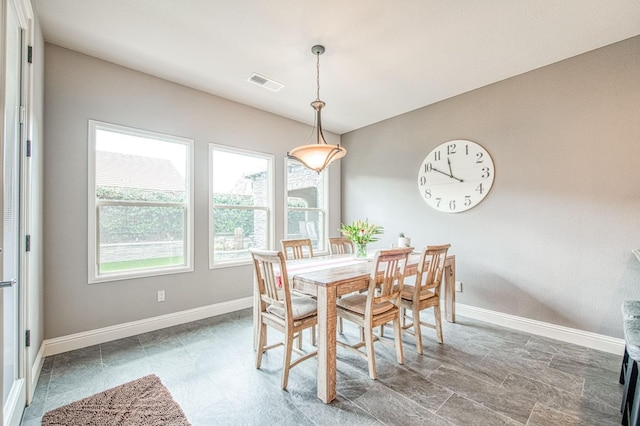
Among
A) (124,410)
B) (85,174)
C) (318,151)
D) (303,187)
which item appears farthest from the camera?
(303,187)

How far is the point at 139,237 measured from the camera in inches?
123

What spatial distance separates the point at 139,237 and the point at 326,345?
243 cm

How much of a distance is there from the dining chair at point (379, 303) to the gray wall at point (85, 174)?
204 cm

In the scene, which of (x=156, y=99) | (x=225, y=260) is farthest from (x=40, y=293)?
(x=156, y=99)

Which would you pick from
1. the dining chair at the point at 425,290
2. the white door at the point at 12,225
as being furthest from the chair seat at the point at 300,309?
the white door at the point at 12,225

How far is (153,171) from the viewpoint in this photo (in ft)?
10.7

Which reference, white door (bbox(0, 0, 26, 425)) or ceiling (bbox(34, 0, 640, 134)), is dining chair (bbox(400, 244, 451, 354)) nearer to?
ceiling (bbox(34, 0, 640, 134))

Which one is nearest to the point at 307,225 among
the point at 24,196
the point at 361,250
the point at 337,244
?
the point at 337,244

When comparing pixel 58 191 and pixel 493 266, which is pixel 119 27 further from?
pixel 493 266

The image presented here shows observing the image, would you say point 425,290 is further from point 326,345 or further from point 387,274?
point 326,345

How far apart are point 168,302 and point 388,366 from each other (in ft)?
8.27

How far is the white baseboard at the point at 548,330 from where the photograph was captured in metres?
2.67

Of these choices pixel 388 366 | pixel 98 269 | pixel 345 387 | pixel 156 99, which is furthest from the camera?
pixel 156 99

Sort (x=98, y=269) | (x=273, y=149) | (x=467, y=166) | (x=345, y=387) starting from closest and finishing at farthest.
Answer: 1. (x=345, y=387)
2. (x=98, y=269)
3. (x=467, y=166)
4. (x=273, y=149)
